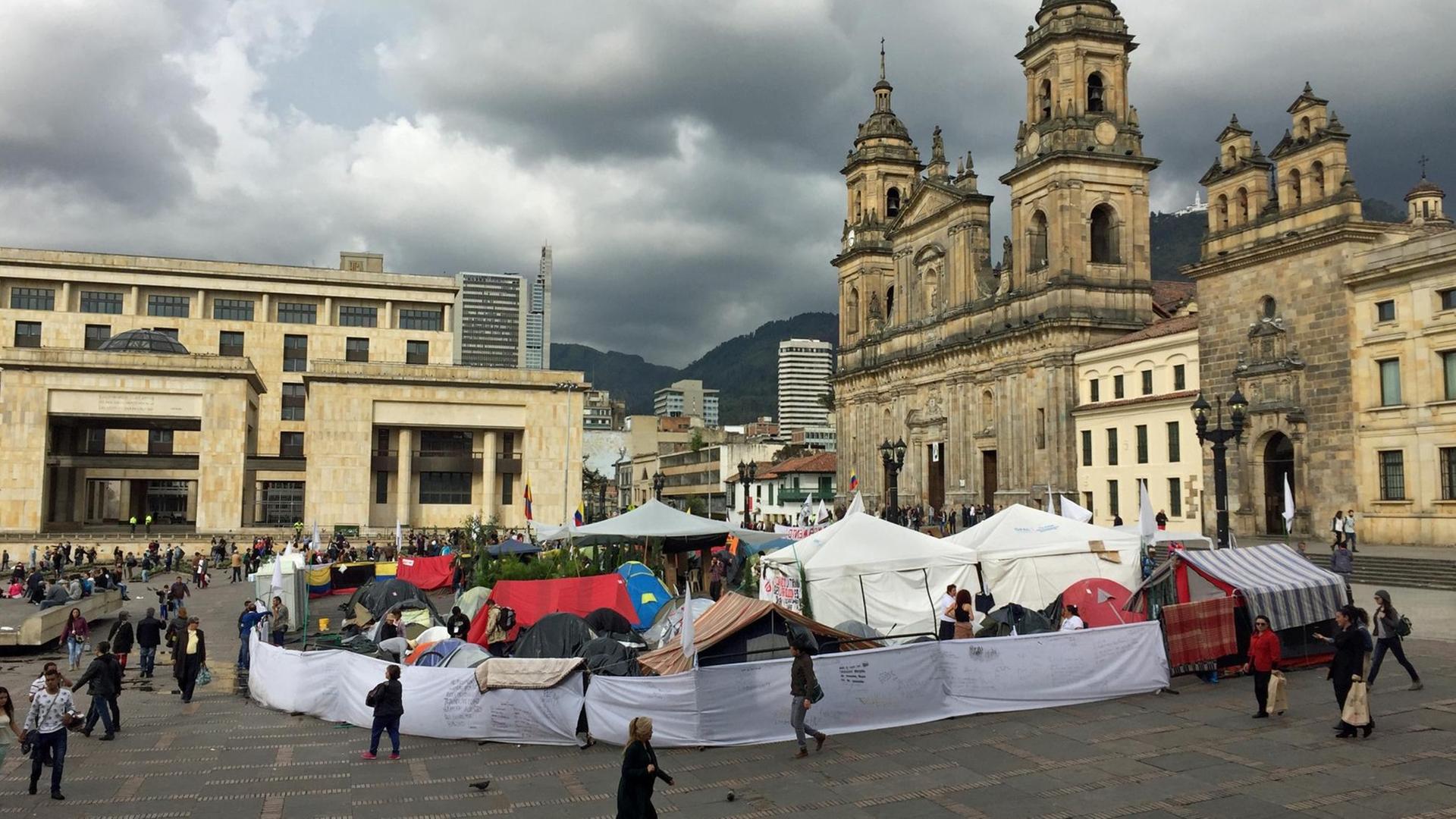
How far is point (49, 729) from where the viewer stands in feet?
40.7

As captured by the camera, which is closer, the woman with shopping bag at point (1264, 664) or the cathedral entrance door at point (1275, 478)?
the woman with shopping bag at point (1264, 664)

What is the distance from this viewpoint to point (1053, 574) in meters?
22.1

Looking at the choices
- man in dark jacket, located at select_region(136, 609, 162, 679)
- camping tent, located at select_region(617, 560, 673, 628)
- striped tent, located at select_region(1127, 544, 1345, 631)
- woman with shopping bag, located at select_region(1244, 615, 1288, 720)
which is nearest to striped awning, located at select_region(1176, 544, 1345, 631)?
striped tent, located at select_region(1127, 544, 1345, 631)

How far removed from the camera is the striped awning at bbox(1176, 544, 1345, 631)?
16562 millimetres

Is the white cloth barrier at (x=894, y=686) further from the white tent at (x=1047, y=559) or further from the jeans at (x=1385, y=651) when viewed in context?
the white tent at (x=1047, y=559)

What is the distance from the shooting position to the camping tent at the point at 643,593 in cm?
2431

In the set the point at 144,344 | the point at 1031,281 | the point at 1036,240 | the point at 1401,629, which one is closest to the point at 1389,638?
the point at 1401,629

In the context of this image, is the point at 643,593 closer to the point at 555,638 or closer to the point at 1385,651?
the point at 555,638

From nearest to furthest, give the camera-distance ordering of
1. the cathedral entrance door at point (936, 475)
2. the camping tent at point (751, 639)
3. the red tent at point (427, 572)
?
the camping tent at point (751, 639) < the red tent at point (427, 572) < the cathedral entrance door at point (936, 475)

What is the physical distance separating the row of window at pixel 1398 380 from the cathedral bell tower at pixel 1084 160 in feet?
62.6

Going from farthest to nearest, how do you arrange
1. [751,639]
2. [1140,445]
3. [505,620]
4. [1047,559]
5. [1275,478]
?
[1140,445] < [1275,478] < [1047,559] < [505,620] < [751,639]

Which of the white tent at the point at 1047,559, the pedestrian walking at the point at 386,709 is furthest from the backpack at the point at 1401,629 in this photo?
the pedestrian walking at the point at 386,709

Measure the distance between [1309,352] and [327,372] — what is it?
5262cm

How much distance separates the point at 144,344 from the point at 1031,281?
53.5 metres
